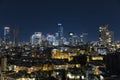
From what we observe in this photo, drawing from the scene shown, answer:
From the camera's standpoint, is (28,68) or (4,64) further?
(28,68)

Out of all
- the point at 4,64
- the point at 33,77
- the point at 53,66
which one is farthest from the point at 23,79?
the point at 53,66

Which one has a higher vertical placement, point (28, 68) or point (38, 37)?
point (38, 37)

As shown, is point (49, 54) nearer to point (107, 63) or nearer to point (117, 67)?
point (107, 63)

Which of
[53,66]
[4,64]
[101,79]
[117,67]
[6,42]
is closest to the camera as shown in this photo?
[101,79]

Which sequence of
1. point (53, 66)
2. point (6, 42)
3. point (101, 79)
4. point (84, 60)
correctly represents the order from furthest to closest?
point (6, 42) < point (84, 60) < point (53, 66) < point (101, 79)

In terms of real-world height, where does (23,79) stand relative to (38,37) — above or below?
below

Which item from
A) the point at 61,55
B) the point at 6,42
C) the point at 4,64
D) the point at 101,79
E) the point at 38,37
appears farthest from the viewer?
the point at 38,37

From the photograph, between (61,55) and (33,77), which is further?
(61,55)

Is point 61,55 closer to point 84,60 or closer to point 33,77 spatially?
point 84,60

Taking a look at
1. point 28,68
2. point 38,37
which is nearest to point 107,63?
point 28,68
